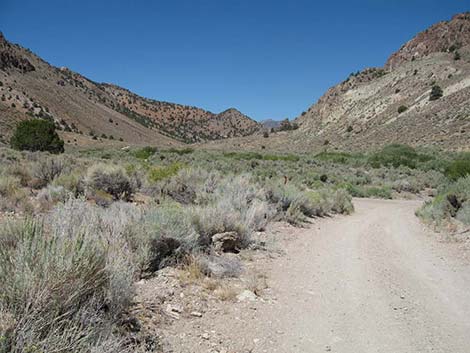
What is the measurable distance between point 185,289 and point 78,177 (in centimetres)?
775

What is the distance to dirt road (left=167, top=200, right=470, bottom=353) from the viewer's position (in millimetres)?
3697

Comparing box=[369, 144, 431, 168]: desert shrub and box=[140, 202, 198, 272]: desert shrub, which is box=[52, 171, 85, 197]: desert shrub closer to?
box=[140, 202, 198, 272]: desert shrub

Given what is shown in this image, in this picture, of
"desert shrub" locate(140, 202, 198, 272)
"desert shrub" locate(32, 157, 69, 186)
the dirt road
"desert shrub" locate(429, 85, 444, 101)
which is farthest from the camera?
"desert shrub" locate(429, 85, 444, 101)

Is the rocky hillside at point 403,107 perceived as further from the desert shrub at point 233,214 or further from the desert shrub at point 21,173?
the desert shrub at point 21,173

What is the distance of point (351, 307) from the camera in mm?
4594

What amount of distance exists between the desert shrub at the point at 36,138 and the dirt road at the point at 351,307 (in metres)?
33.1

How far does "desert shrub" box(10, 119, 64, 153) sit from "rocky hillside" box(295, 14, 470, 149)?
134 ft

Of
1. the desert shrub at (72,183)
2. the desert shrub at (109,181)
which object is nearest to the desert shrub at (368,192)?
the desert shrub at (109,181)

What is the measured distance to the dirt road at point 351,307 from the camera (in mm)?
3697

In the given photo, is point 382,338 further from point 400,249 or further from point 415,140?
point 415,140

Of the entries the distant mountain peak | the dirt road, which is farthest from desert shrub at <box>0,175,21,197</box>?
the distant mountain peak

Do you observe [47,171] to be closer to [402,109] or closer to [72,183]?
[72,183]

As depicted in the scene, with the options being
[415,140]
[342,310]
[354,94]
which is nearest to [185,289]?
[342,310]

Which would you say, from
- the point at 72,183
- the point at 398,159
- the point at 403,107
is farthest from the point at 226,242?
the point at 403,107
